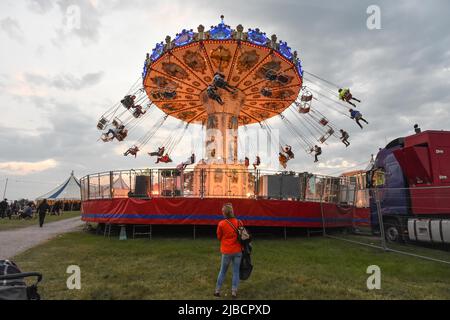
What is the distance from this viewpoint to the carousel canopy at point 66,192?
42.4 metres

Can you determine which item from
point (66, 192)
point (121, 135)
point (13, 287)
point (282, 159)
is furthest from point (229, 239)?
point (66, 192)

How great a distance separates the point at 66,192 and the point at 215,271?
41.2m

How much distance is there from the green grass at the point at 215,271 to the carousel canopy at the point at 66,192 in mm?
33226

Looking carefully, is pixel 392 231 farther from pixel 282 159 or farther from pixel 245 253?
pixel 282 159

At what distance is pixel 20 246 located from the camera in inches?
504

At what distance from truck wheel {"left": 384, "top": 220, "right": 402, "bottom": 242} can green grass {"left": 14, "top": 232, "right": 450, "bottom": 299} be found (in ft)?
8.35

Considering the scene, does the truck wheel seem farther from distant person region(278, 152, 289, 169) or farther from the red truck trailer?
distant person region(278, 152, 289, 169)

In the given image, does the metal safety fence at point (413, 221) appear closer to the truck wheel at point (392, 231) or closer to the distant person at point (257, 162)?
Answer: the truck wheel at point (392, 231)

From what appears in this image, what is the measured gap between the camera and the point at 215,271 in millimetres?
8375

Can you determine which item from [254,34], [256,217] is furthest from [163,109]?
[256,217]

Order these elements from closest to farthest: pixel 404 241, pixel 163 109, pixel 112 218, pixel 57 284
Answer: pixel 57 284
pixel 404 241
pixel 112 218
pixel 163 109
